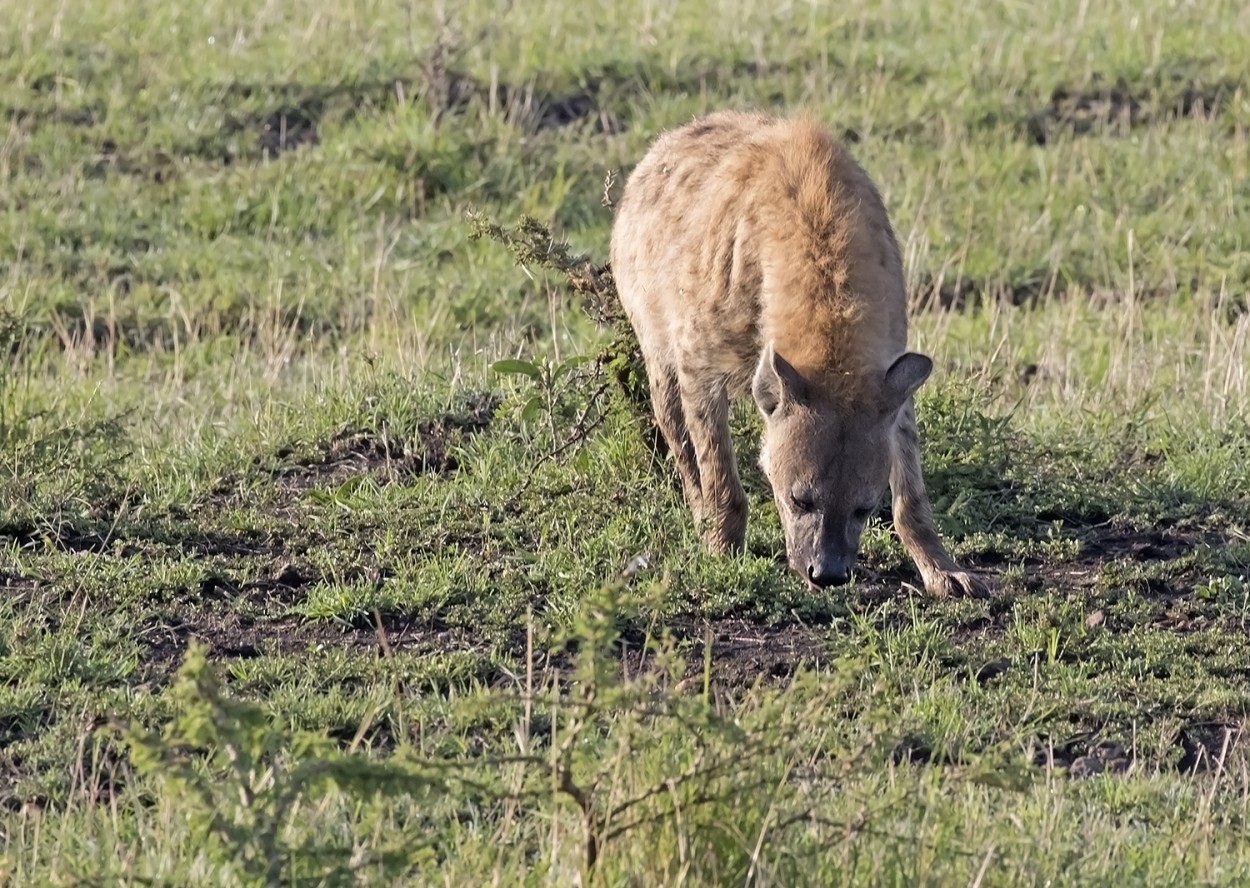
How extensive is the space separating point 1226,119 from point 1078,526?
507 centimetres

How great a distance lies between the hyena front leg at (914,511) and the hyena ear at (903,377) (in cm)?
41

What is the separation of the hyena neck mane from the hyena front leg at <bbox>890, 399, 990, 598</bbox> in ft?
1.01

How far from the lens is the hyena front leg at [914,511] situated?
17.1ft

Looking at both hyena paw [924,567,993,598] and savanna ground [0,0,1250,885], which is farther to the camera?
hyena paw [924,567,993,598]

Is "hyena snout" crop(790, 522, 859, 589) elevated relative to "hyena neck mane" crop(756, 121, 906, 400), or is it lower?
lower

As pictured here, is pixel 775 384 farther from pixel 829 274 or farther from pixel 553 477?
pixel 553 477

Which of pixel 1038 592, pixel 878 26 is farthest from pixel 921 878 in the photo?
pixel 878 26

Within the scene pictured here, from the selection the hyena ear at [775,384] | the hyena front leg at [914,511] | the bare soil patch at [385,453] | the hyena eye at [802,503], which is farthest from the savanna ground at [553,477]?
the hyena ear at [775,384]

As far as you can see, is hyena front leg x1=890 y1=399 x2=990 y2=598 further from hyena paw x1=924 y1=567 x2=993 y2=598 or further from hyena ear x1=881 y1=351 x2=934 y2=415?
hyena ear x1=881 y1=351 x2=934 y2=415

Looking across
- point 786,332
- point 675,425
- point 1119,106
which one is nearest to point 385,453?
point 675,425

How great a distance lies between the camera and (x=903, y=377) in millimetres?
4750

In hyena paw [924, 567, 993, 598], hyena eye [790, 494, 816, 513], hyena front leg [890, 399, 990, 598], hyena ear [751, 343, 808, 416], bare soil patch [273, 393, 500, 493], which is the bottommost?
bare soil patch [273, 393, 500, 493]

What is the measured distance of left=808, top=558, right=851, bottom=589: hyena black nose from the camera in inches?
189

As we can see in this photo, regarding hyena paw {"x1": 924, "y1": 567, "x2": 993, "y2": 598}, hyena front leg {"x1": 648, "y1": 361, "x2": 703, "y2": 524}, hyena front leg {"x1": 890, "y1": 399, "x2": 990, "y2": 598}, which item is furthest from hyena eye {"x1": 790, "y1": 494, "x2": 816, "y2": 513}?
hyena front leg {"x1": 648, "y1": 361, "x2": 703, "y2": 524}
